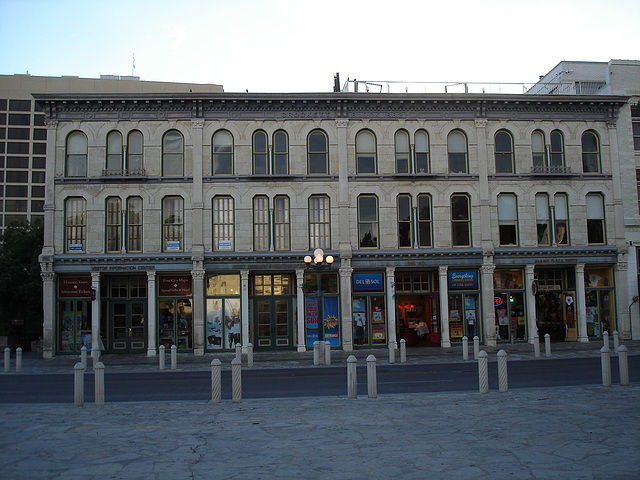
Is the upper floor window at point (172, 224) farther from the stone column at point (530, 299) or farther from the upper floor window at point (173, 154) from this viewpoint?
the stone column at point (530, 299)

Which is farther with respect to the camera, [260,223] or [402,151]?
[402,151]

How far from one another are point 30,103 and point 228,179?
41.4 m

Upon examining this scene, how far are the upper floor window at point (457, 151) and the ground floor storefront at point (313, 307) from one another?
5320mm

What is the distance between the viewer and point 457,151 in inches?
1236

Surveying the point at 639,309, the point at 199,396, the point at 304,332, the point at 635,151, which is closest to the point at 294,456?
the point at 199,396

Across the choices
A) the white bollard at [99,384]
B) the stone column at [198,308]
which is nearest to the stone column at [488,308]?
the stone column at [198,308]

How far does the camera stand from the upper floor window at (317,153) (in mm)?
30672

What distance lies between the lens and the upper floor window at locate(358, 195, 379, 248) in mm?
30438

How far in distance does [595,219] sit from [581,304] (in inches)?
182

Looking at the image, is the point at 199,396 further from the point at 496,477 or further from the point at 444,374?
the point at 496,477

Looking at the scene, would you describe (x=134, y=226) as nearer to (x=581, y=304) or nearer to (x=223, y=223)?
(x=223, y=223)

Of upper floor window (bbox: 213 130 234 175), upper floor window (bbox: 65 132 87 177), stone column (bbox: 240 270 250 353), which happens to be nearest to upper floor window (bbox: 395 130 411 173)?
upper floor window (bbox: 213 130 234 175)

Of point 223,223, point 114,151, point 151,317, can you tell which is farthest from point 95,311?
point 114,151

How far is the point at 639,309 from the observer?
31688mm
